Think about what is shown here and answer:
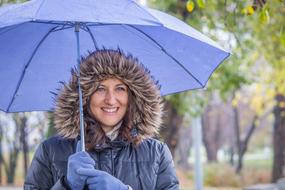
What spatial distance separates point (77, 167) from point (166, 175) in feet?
2.07

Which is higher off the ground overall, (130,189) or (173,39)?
(173,39)

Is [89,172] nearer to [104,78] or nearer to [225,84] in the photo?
[104,78]

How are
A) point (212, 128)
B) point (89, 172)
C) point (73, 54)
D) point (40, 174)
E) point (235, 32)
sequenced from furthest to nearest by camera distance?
point (212, 128), point (235, 32), point (73, 54), point (40, 174), point (89, 172)

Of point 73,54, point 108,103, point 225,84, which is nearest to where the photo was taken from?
point 108,103

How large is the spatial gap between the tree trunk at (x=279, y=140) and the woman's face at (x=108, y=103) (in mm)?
16304

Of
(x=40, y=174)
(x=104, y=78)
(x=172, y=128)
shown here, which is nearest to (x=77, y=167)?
(x=40, y=174)

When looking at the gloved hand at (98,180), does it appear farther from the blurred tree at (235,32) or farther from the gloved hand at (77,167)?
the blurred tree at (235,32)

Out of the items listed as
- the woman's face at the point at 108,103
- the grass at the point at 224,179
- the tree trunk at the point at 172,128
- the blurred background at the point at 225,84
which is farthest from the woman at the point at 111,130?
the grass at the point at 224,179

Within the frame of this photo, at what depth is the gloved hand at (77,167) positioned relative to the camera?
3.07m

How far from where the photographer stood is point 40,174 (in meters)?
3.31

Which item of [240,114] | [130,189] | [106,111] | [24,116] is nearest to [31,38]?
[106,111]

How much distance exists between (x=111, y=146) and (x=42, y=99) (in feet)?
2.63

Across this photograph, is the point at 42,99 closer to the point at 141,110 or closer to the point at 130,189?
the point at 141,110

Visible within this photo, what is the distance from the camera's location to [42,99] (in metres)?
3.99
